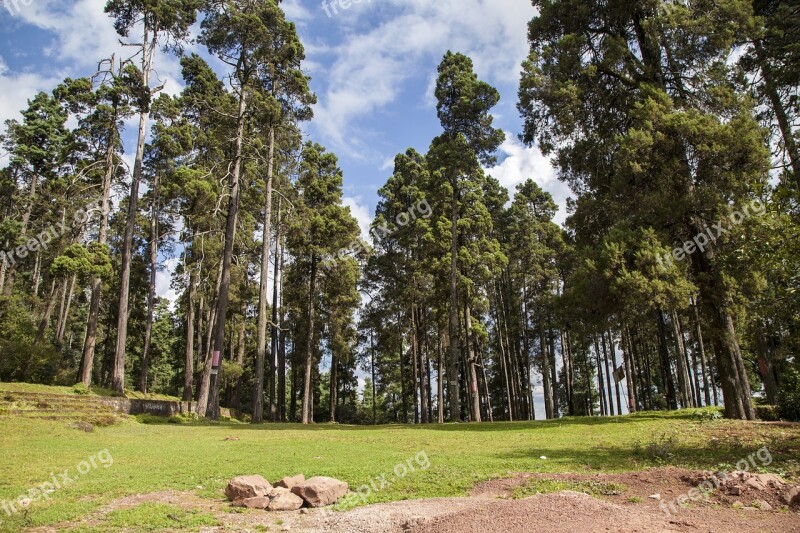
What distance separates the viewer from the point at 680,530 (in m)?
4.94

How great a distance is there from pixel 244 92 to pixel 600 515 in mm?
25027

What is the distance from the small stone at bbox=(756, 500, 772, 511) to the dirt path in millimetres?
42

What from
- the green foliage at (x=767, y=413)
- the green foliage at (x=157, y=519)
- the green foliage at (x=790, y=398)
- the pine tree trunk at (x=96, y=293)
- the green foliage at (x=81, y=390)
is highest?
the pine tree trunk at (x=96, y=293)

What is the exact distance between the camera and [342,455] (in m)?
10.6

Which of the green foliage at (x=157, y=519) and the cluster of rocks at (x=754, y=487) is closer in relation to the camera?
the green foliage at (x=157, y=519)

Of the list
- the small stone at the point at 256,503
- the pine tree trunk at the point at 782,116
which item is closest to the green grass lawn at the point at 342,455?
the small stone at the point at 256,503

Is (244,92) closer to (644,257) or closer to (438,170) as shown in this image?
(438,170)

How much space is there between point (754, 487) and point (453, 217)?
2005 cm

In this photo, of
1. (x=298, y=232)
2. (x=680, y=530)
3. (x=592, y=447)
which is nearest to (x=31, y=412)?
(x=298, y=232)

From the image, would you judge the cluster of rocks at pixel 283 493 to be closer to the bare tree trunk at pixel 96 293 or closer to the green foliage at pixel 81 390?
the green foliage at pixel 81 390

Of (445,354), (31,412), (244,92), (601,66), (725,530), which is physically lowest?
(725,530)

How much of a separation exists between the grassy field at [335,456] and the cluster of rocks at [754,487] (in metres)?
1.39

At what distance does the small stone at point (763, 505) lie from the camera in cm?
575

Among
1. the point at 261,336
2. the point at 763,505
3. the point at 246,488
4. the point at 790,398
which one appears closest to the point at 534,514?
the point at 763,505
